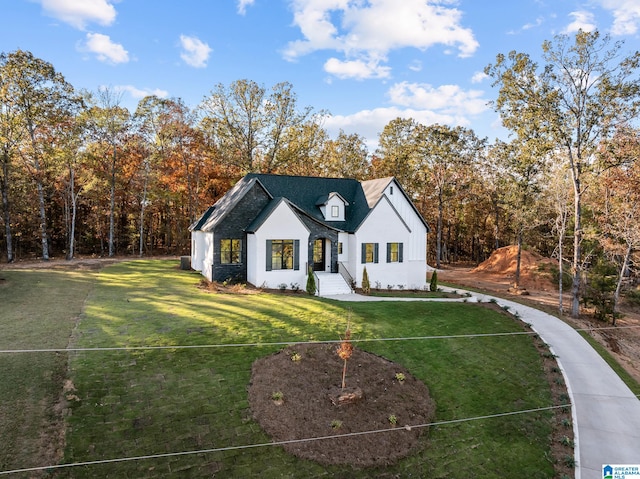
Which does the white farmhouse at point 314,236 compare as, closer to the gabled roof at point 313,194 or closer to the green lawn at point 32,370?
the gabled roof at point 313,194

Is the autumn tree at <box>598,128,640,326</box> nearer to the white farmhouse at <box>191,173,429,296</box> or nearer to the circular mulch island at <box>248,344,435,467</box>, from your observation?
the white farmhouse at <box>191,173,429,296</box>

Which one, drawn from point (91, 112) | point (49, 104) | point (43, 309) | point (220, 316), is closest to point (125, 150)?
point (91, 112)

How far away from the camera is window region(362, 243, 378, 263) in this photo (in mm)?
22234

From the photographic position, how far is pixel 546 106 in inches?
750

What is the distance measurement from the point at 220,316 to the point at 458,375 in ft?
27.0

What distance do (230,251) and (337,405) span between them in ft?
45.8

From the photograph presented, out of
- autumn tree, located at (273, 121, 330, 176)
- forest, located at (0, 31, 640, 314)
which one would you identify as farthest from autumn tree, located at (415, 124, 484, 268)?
autumn tree, located at (273, 121, 330, 176)

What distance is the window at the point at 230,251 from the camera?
20.7 m

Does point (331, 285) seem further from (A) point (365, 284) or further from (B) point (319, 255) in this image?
(B) point (319, 255)

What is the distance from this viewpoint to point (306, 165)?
41.3 metres

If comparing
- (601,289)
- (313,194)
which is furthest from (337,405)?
(601,289)

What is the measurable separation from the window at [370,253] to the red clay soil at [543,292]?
9329 millimetres

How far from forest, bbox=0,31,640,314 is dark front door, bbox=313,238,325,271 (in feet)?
42.6

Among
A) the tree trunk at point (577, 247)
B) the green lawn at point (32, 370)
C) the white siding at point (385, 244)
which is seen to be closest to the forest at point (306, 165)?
the tree trunk at point (577, 247)
